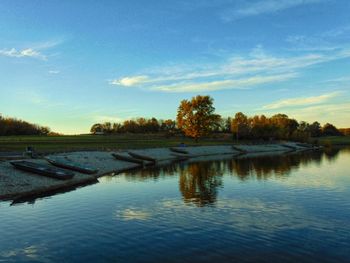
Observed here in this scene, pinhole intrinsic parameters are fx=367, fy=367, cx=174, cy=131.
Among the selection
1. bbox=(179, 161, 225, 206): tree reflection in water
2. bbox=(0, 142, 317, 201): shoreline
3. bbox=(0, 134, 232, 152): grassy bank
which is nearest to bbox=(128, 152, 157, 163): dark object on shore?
bbox=(0, 142, 317, 201): shoreline

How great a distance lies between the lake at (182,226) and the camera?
64.9ft

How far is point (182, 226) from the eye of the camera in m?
25.5

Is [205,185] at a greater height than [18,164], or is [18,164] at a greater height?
[18,164]

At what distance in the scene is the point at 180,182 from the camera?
171 feet

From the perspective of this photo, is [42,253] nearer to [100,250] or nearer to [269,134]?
[100,250]

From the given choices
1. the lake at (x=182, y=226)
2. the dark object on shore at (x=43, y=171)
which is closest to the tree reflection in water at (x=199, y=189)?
the lake at (x=182, y=226)

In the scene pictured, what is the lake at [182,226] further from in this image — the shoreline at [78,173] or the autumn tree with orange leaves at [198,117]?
the autumn tree with orange leaves at [198,117]

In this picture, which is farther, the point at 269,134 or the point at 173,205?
the point at 269,134

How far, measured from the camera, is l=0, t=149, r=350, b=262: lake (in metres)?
19.8

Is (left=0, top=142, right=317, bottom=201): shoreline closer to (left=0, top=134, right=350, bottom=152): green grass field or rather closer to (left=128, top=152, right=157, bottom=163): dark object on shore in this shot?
(left=128, top=152, right=157, bottom=163): dark object on shore

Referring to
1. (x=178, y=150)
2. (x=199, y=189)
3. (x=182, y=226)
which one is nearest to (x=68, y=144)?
(x=178, y=150)

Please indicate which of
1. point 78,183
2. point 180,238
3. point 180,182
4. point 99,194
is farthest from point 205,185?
point 180,238

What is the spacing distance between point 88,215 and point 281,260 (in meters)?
17.5

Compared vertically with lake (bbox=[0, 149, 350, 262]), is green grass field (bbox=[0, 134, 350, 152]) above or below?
above
